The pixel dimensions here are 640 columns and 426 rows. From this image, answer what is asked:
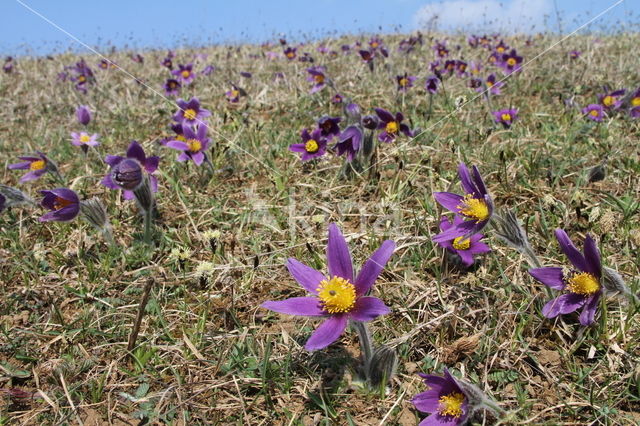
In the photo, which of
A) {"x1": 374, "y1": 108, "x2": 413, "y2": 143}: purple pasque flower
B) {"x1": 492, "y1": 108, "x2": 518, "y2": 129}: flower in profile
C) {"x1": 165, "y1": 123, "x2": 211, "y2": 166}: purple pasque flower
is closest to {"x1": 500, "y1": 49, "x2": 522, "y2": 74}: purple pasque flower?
A: {"x1": 492, "y1": 108, "x2": 518, "y2": 129}: flower in profile

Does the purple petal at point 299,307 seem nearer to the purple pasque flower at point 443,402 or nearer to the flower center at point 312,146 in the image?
the purple pasque flower at point 443,402

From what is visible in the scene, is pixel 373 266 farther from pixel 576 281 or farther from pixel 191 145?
pixel 191 145

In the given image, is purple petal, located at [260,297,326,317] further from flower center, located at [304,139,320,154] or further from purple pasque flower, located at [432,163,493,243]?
flower center, located at [304,139,320,154]

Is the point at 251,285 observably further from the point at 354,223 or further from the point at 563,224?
the point at 563,224

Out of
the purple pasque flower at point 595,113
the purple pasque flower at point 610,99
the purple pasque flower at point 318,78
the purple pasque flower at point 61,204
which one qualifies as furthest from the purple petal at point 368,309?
the purple pasque flower at point 610,99

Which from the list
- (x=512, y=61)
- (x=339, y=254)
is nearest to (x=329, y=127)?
(x=339, y=254)

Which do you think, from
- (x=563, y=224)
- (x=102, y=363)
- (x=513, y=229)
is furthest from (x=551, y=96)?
(x=102, y=363)
